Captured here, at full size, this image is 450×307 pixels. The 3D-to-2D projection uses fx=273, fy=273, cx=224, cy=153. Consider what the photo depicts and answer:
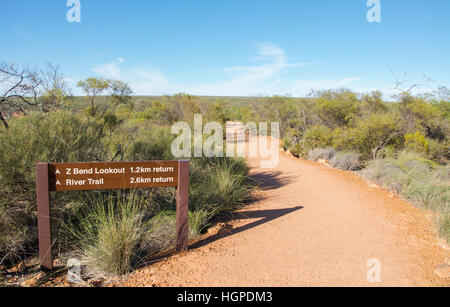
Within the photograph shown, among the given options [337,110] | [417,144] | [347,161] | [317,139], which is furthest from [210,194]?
[337,110]

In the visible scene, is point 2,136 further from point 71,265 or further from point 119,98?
point 119,98

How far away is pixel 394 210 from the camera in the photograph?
18.8 ft

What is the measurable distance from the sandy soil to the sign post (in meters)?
0.65

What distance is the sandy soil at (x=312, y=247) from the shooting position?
3201mm

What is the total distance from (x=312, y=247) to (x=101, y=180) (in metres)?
3.10

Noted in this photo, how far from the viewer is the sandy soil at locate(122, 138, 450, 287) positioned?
10.5 feet

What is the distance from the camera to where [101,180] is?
3.46 meters

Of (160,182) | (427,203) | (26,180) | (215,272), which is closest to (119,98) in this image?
(26,180)

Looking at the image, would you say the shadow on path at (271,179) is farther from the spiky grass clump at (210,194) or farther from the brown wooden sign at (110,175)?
the brown wooden sign at (110,175)

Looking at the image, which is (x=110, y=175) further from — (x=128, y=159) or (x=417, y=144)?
(x=417, y=144)

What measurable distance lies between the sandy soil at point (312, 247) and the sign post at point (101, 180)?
650mm
